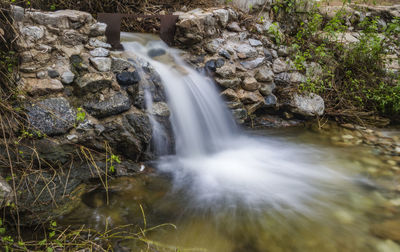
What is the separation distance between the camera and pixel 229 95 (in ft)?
12.7

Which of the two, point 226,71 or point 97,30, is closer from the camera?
point 97,30

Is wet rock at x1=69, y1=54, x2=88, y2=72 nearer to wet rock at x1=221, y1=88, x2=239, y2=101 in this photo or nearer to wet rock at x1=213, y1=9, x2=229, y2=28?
wet rock at x1=221, y1=88, x2=239, y2=101

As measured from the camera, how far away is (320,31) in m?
5.17

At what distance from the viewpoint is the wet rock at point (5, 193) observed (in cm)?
186

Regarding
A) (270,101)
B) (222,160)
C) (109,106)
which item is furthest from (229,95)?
(109,106)

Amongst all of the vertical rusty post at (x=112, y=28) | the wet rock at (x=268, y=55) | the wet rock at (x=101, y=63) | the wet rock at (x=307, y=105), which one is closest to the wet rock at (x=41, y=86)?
the wet rock at (x=101, y=63)

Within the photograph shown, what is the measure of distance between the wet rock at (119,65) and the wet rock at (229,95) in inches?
57.7

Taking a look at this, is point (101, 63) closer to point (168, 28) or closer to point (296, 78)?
point (168, 28)

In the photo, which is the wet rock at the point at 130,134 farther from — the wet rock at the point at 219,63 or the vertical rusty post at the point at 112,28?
the wet rock at the point at 219,63

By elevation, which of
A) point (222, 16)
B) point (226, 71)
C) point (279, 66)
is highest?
point (222, 16)

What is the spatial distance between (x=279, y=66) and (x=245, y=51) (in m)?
0.66

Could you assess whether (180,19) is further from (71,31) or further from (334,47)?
(334,47)

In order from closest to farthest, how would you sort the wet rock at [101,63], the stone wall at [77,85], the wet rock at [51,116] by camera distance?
the wet rock at [51,116] < the stone wall at [77,85] < the wet rock at [101,63]

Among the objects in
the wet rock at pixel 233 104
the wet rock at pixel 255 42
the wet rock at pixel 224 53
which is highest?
the wet rock at pixel 255 42
